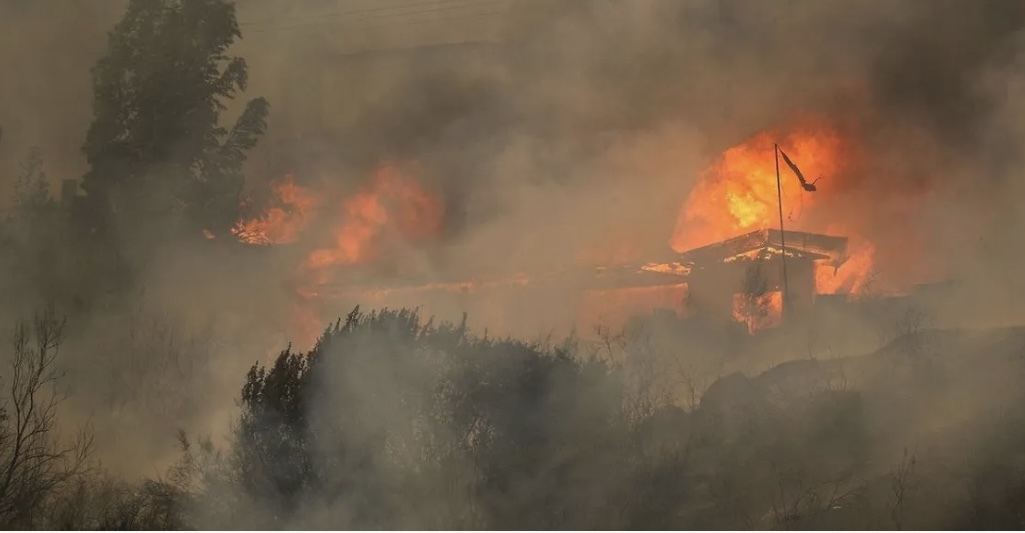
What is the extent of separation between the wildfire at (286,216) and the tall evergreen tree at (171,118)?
0.35 meters

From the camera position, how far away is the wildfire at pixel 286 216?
8906 mm

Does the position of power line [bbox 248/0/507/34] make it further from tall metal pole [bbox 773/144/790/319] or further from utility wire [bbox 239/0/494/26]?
tall metal pole [bbox 773/144/790/319]

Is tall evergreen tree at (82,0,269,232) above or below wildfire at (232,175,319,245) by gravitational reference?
above

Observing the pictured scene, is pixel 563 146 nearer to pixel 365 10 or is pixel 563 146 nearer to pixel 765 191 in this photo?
pixel 765 191

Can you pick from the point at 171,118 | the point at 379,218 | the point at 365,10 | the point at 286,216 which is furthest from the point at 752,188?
the point at 171,118

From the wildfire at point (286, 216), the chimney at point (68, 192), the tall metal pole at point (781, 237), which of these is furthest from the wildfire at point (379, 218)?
the tall metal pole at point (781, 237)

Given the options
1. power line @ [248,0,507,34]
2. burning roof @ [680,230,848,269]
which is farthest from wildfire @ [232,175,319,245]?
burning roof @ [680,230,848,269]

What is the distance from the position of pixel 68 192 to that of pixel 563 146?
491cm

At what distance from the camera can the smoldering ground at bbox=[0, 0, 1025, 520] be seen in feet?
25.6

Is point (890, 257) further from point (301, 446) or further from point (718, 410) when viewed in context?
point (301, 446)

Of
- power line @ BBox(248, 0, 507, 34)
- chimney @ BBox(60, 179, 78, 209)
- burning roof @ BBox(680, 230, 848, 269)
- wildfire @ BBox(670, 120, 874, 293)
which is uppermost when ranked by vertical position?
power line @ BBox(248, 0, 507, 34)

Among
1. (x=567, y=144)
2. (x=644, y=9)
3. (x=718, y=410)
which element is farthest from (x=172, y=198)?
(x=718, y=410)

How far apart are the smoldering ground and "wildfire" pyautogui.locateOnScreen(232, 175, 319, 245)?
0.14 m

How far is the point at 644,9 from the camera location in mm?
8539
